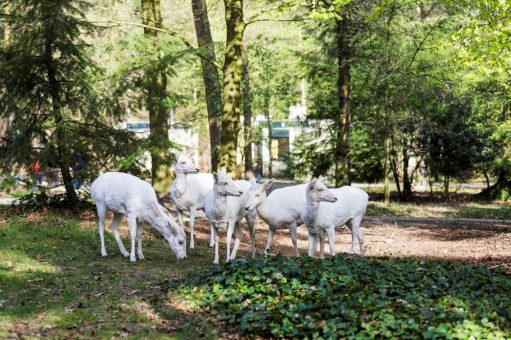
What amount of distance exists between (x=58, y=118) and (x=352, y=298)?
1099cm

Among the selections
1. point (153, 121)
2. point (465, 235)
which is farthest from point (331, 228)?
point (153, 121)

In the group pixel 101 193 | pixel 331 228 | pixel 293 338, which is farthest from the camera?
pixel 101 193

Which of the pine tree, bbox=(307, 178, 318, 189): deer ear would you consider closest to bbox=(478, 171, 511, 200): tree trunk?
the pine tree

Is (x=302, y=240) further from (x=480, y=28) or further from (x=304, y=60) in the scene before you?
(x=304, y=60)

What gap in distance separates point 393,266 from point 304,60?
1897cm

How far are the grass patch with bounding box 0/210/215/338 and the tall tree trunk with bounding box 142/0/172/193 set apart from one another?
8.58 feet

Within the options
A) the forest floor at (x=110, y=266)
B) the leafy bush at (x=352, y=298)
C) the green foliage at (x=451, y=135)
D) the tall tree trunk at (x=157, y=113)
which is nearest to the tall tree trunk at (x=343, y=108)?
the green foliage at (x=451, y=135)

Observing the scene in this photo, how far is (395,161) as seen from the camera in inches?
1244

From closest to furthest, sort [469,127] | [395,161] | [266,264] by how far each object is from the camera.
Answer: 1. [266,264]
2. [469,127]
3. [395,161]

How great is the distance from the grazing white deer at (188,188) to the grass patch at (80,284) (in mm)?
870

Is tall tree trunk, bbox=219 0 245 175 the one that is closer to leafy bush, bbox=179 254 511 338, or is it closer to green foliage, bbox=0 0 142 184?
green foliage, bbox=0 0 142 184

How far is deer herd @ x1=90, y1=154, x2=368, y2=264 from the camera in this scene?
13125 millimetres

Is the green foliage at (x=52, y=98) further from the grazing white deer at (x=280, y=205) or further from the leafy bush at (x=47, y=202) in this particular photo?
the grazing white deer at (x=280, y=205)

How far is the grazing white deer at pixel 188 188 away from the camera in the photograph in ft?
50.9
